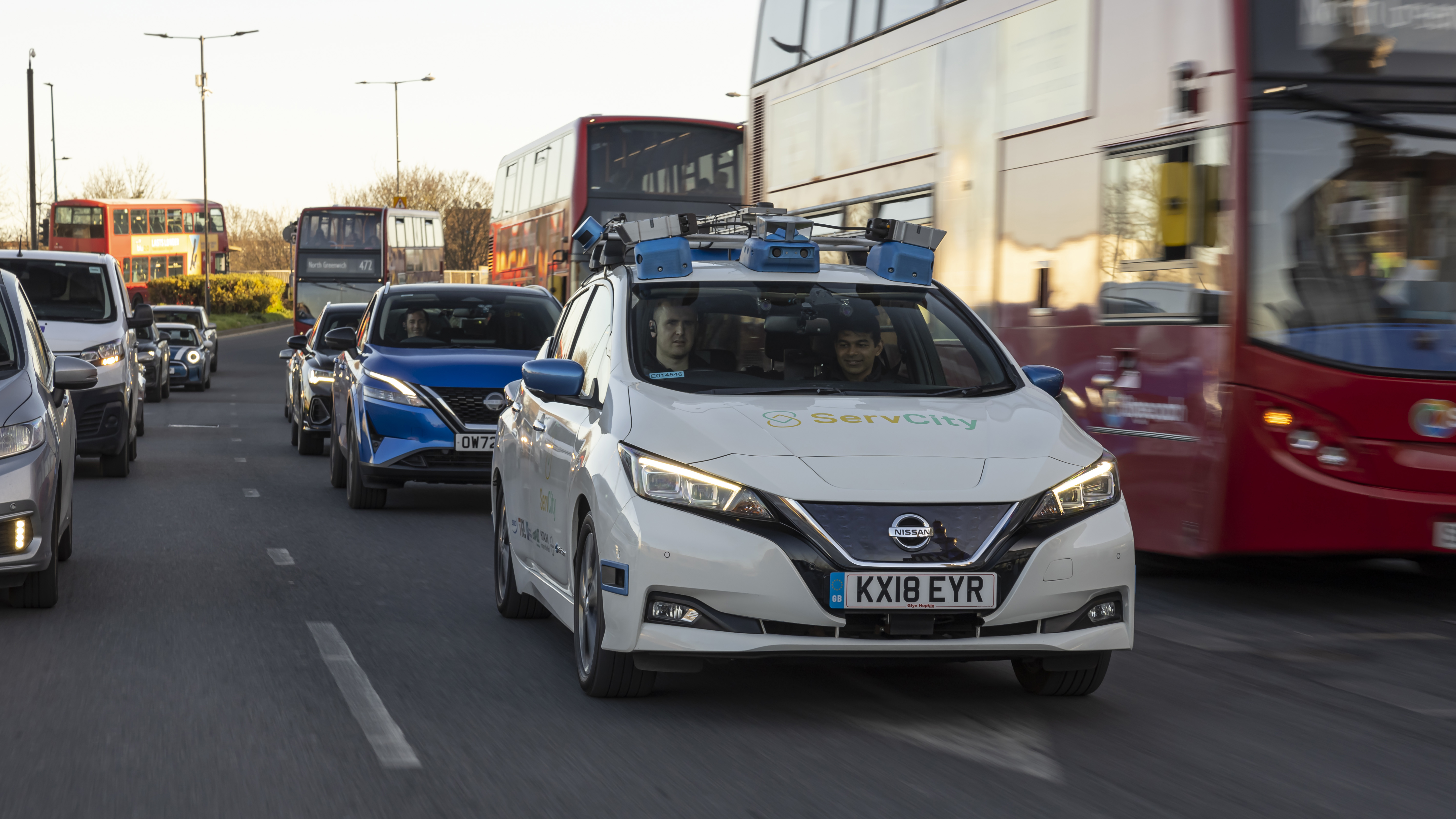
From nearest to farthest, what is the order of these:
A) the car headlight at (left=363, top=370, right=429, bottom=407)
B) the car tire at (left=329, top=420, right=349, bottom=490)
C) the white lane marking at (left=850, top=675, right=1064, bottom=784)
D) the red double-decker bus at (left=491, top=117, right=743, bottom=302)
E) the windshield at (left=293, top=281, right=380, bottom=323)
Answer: the white lane marking at (left=850, top=675, right=1064, bottom=784) < the car headlight at (left=363, top=370, right=429, bottom=407) < the car tire at (left=329, top=420, right=349, bottom=490) < the red double-decker bus at (left=491, top=117, right=743, bottom=302) < the windshield at (left=293, top=281, right=380, bottom=323)

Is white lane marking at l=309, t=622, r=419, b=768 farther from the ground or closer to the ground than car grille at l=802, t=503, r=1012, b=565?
closer to the ground

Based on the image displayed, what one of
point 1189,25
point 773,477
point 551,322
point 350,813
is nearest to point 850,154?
point 551,322

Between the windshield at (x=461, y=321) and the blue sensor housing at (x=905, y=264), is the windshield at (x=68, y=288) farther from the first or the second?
the blue sensor housing at (x=905, y=264)

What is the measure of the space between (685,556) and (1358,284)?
4.40 metres

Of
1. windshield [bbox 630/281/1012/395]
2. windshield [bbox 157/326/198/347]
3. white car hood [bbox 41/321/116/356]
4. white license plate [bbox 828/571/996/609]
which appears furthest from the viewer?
windshield [bbox 157/326/198/347]

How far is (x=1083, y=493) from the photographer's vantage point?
6.01 meters

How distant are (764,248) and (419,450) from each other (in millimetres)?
6352

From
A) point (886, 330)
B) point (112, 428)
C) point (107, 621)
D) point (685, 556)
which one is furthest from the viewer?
point (112, 428)

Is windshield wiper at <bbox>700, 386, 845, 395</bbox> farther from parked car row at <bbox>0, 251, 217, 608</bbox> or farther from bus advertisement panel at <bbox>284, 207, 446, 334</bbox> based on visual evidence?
bus advertisement panel at <bbox>284, 207, 446, 334</bbox>

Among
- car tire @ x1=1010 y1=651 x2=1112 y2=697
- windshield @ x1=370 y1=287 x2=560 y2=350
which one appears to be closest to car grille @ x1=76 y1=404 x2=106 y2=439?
windshield @ x1=370 y1=287 x2=560 y2=350

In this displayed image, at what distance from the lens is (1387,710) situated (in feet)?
21.2

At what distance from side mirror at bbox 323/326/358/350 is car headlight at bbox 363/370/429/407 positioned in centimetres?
56

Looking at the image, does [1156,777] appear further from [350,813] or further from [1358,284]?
[1358,284]

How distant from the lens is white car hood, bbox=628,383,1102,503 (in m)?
5.79
